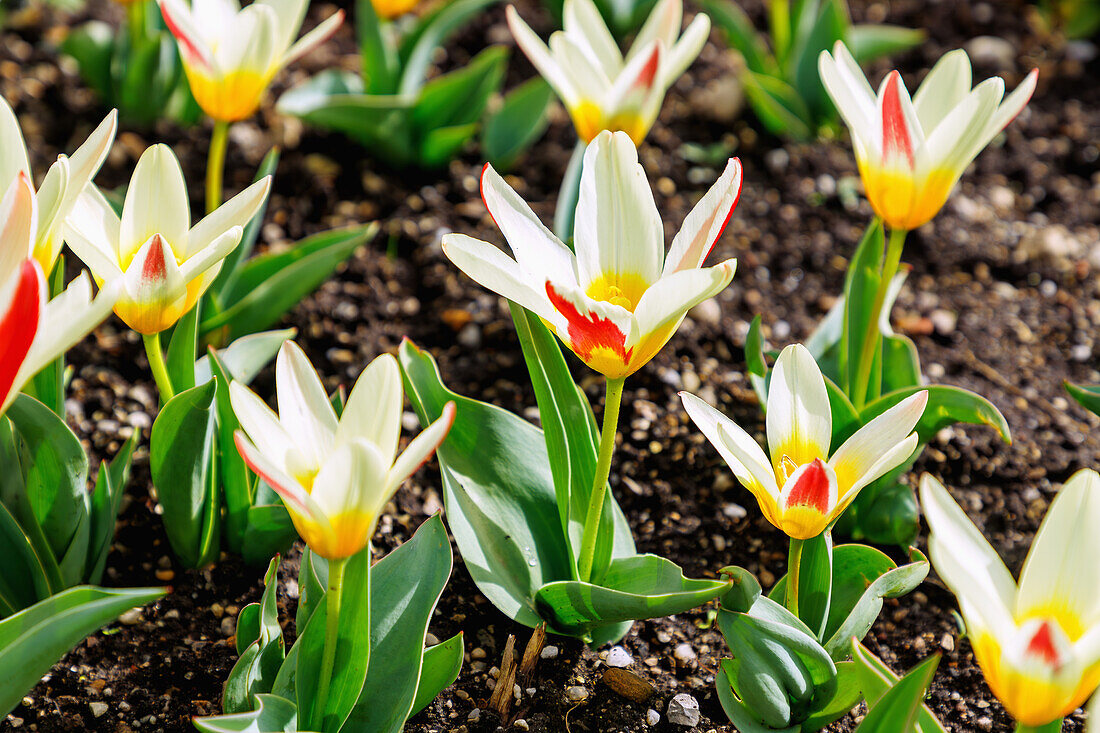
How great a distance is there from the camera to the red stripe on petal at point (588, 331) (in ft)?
3.17

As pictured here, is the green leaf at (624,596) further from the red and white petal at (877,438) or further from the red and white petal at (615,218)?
the red and white petal at (615,218)

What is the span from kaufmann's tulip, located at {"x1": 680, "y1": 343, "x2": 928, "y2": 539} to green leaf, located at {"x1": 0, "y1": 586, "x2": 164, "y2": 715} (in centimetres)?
53

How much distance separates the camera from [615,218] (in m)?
1.09

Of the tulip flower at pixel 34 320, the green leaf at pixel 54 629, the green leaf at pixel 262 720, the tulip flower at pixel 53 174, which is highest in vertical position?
the tulip flower at pixel 53 174

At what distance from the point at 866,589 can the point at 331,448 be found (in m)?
0.61

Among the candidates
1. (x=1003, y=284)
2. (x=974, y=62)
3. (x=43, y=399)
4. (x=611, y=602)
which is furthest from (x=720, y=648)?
(x=974, y=62)

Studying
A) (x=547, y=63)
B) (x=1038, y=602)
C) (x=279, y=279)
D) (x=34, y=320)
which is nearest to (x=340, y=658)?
(x=34, y=320)

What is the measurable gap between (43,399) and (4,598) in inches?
9.2

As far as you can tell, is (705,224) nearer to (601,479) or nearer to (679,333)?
(601,479)

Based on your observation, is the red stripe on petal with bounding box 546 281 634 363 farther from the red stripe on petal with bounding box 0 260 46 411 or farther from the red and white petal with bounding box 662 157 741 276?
the red stripe on petal with bounding box 0 260 46 411

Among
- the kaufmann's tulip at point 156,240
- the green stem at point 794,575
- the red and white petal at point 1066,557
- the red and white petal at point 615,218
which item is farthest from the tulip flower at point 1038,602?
the kaufmann's tulip at point 156,240

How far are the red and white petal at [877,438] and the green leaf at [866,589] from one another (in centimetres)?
12

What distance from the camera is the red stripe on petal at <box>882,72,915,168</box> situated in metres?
1.22

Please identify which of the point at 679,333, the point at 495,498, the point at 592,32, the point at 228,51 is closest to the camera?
the point at 495,498
